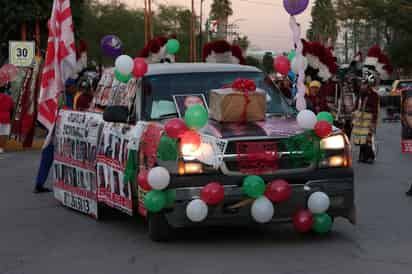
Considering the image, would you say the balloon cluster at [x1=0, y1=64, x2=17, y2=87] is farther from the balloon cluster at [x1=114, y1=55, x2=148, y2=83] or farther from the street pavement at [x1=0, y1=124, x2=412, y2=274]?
the balloon cluster at [x1=114, y1=55, x2=148, y2=83]

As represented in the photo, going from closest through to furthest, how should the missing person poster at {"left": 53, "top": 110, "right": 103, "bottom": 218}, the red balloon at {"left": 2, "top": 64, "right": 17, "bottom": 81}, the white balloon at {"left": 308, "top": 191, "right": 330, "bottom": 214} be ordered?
the white balloon at {"left": 308, "top": 191, "right": 330, "bottom": 214} → the missing person poster at {"left": 53, "top": 110, "right": 103, "bottom": 218} → the red balloon at {"left": 2, "top": 64, "right": 17, "bottom": 81}

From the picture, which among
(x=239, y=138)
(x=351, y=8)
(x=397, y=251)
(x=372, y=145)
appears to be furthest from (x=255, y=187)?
(x=351, y=8)

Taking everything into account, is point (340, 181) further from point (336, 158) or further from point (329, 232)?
point (329, 232)

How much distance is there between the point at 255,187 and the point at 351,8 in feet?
205

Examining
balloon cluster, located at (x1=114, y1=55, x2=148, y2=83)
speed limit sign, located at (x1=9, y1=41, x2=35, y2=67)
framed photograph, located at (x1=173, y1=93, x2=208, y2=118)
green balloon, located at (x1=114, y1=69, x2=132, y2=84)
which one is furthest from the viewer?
speed limit sign, located at (x1=9, y1=41, x2=35, y2=67)

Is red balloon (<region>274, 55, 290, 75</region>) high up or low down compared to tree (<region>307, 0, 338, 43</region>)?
down

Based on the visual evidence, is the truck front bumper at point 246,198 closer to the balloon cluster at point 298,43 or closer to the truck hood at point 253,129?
the truck hood at point 253,129

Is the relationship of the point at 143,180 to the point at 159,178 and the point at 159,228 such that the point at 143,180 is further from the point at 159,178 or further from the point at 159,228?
the point at 159,228

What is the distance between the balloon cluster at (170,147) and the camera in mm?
8820

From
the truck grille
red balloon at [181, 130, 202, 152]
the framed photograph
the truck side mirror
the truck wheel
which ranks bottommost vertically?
the truck wheel

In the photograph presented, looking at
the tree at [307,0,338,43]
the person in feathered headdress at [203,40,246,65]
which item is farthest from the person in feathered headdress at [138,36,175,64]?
the tree at [307,0,338,43]

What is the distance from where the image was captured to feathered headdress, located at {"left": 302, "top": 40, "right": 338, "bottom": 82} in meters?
16.0

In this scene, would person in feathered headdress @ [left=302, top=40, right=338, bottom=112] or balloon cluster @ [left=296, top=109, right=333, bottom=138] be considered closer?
balloon cluster @ [left=296, top=109, right=333, bottom=138]

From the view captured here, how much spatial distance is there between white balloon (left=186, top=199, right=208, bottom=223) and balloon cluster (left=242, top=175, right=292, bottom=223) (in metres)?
0.39
